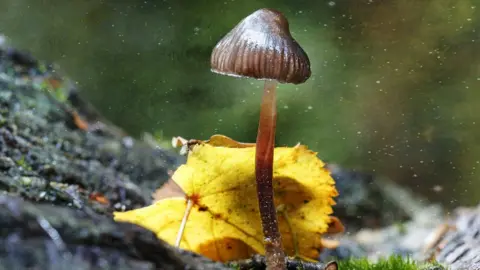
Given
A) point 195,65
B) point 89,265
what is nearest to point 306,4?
point 195,65

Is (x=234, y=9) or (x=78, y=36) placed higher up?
(x=234, y=9)

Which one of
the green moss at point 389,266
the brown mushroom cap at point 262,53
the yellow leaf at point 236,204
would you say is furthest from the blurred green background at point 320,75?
the brown mushroom cap at point 262,53

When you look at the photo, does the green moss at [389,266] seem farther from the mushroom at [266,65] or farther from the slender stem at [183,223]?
the slender stem at [183,223]

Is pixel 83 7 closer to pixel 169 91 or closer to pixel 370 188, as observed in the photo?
pixel 169 91

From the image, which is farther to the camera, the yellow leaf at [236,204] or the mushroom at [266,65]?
the yellow leaf at [236,204]

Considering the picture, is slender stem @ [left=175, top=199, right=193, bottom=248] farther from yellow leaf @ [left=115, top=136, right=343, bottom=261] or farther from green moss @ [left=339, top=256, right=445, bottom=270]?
green moss @ [left=339, top=256, right=445, bottom=270]

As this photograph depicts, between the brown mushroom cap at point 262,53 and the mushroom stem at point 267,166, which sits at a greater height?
the brown mushroom cap at point 262,53
